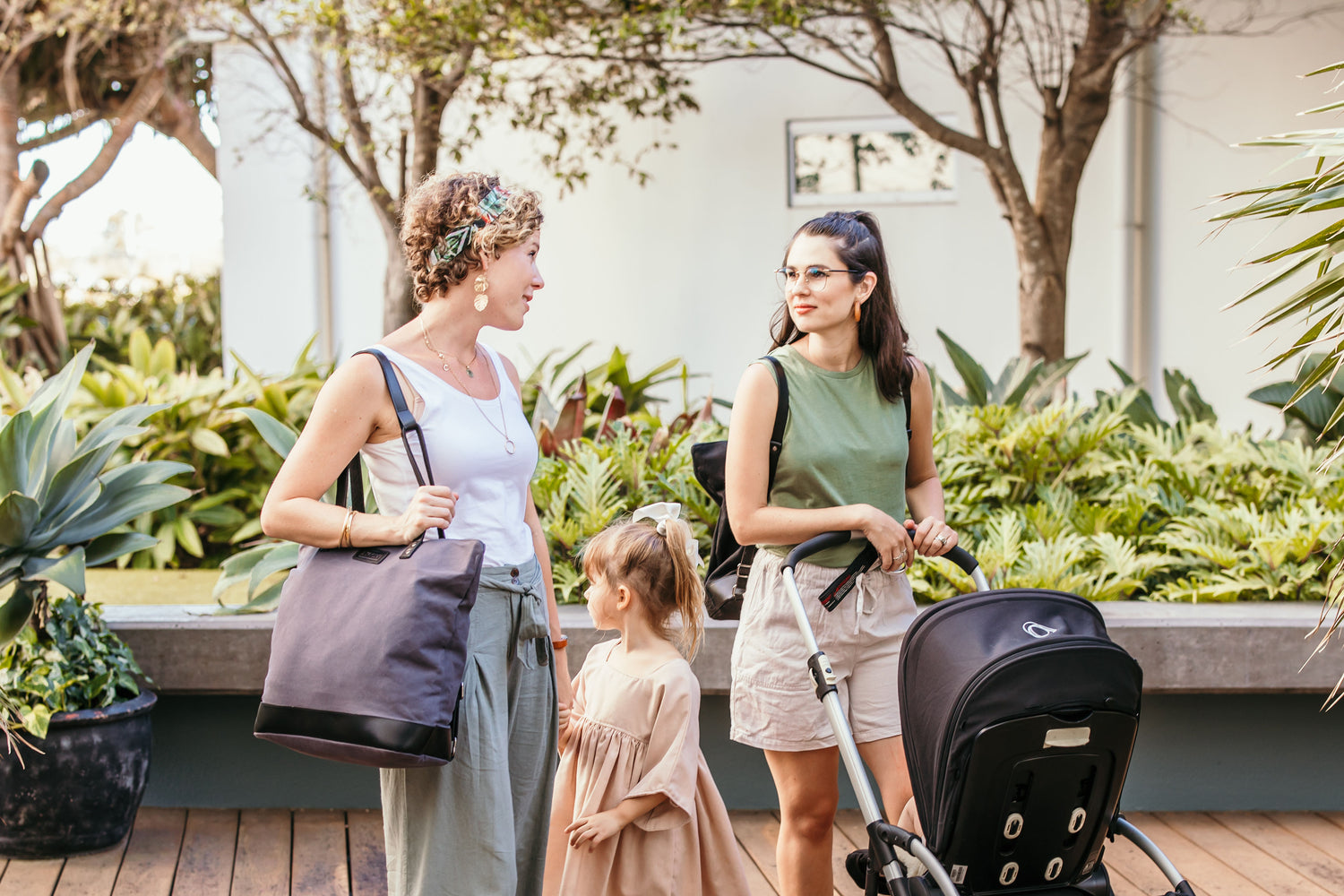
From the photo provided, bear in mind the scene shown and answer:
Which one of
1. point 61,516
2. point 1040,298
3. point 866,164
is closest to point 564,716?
point 61,516

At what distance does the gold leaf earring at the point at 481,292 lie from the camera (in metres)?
2.18

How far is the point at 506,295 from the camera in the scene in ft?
7.18

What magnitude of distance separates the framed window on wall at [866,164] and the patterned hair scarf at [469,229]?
6.99 metres

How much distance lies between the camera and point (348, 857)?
354cm

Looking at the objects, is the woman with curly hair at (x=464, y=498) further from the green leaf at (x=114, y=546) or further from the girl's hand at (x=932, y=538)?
the green leaf at (x=114, y=546)

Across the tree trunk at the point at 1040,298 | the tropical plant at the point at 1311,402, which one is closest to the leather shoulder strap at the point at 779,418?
the tropical plant at the point at 1311,402

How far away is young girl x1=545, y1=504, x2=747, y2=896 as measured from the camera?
2457 millimetres

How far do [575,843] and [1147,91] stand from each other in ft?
26.2

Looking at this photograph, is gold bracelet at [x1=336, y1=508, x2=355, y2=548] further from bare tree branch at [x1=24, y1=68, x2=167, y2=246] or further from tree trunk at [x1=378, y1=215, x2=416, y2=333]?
bare tree branch at [x1=24, y1=68, x2=167, y2=246]

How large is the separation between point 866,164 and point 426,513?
7.48 meters

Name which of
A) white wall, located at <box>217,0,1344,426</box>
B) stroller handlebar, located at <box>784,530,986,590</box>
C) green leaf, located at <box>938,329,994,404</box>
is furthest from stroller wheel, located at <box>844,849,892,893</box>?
white wall, located at <box>217,0,1344,426</box>

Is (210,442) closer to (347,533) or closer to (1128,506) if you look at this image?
(347,533)

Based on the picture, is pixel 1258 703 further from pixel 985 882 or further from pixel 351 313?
pixel 351 313

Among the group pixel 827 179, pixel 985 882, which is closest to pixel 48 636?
pixel 985 882
